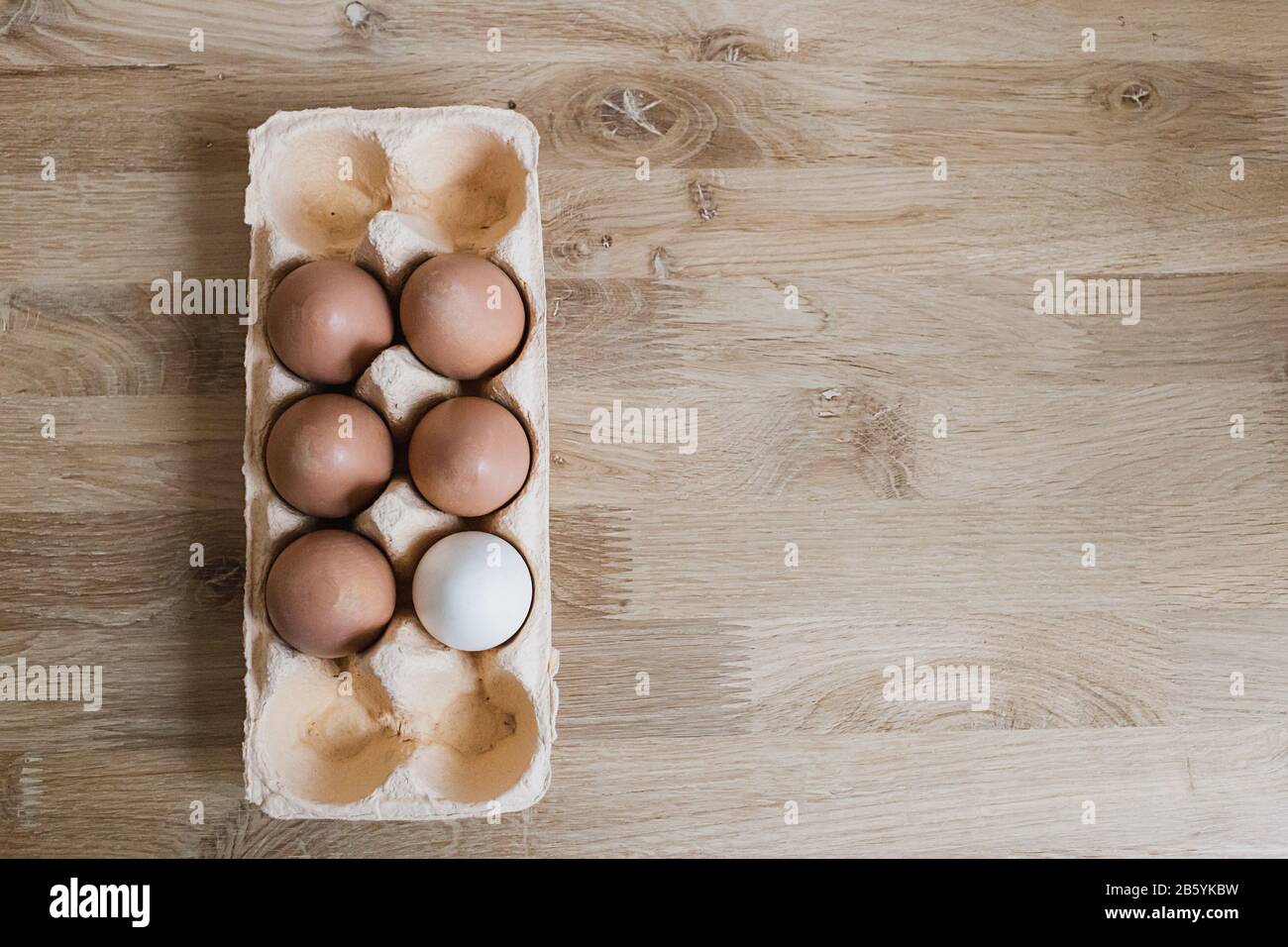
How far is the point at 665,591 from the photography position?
39.6 inches

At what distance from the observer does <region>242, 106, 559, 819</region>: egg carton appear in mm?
866

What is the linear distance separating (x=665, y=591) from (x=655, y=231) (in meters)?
0.42

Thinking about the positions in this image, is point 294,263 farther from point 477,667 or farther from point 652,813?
point 652,813

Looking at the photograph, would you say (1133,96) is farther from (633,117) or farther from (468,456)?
(468,456)

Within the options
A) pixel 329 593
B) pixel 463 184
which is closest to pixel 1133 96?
pixel 463 184

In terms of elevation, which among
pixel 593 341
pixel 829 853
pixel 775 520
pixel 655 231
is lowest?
pixel 829 853

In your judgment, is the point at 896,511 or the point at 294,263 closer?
the point at 294,263

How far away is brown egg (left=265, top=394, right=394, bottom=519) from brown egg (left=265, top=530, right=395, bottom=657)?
0.04m

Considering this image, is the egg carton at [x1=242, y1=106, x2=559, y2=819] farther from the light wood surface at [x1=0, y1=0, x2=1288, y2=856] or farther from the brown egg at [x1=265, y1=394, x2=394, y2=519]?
the light wood surface at [x1=0, y1=0, x2=1288, y2=856]

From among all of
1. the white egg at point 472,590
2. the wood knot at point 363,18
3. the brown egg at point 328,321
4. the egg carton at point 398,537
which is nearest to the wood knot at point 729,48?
the egg carton at point 398,537

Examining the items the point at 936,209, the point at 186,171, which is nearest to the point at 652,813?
the point at 936,209

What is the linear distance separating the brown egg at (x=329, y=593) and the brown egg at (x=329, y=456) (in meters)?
0.04

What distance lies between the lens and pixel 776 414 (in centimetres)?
102

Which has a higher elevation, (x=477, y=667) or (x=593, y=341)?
(x=593, y=341)
